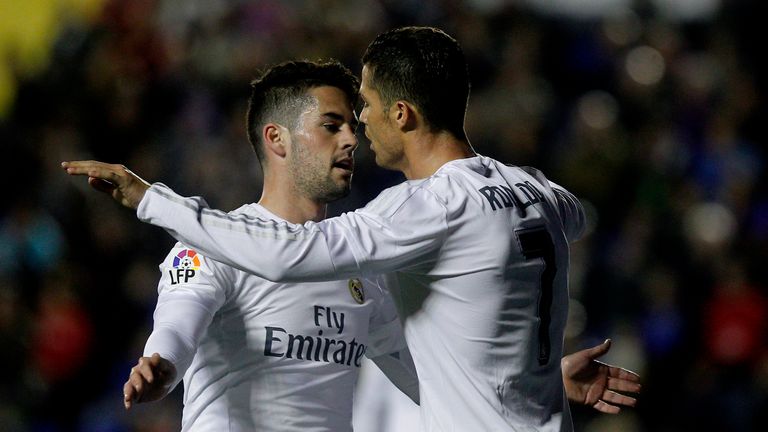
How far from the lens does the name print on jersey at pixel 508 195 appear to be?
12.1ft

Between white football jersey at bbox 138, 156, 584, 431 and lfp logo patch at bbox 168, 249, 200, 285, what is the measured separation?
0.51 meters

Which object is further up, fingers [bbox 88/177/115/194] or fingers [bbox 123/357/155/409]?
fingers [bbox 88/177/115/194]

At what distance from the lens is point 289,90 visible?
4.68 meters

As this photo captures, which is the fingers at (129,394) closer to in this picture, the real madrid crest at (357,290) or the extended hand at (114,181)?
the extended hand at (114,181)

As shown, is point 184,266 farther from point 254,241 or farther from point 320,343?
point 254,241

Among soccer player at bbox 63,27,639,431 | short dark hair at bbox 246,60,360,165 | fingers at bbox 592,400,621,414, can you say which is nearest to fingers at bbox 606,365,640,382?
fingers at bbox 592,400,621,414

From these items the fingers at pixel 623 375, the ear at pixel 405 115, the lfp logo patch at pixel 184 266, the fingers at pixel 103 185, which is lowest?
the fingers at pixel 623 375

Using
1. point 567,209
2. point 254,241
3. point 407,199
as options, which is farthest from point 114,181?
point 567,209

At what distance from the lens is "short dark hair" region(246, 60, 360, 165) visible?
464 centimetres

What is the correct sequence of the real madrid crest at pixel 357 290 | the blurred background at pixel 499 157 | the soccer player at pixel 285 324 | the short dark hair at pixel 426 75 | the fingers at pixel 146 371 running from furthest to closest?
the blurred background at pixel 499 157 → the real madrid crest at pixel 357 290 → the soccer player at pixel 285 324 → the short dark hair at pixel 426 75 → the fingers at pixel 146 371

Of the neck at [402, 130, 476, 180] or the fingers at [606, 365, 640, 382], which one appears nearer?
the neck at [402, 130, 476, 180]

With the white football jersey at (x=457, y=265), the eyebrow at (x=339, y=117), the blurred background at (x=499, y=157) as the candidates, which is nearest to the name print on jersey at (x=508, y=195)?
the white football jersey at (x=457, y=265)

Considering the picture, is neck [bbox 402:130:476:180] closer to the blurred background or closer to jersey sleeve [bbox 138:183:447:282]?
jersey sleeve [bbox 138:183:447:282]

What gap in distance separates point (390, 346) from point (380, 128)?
1.08 meters
